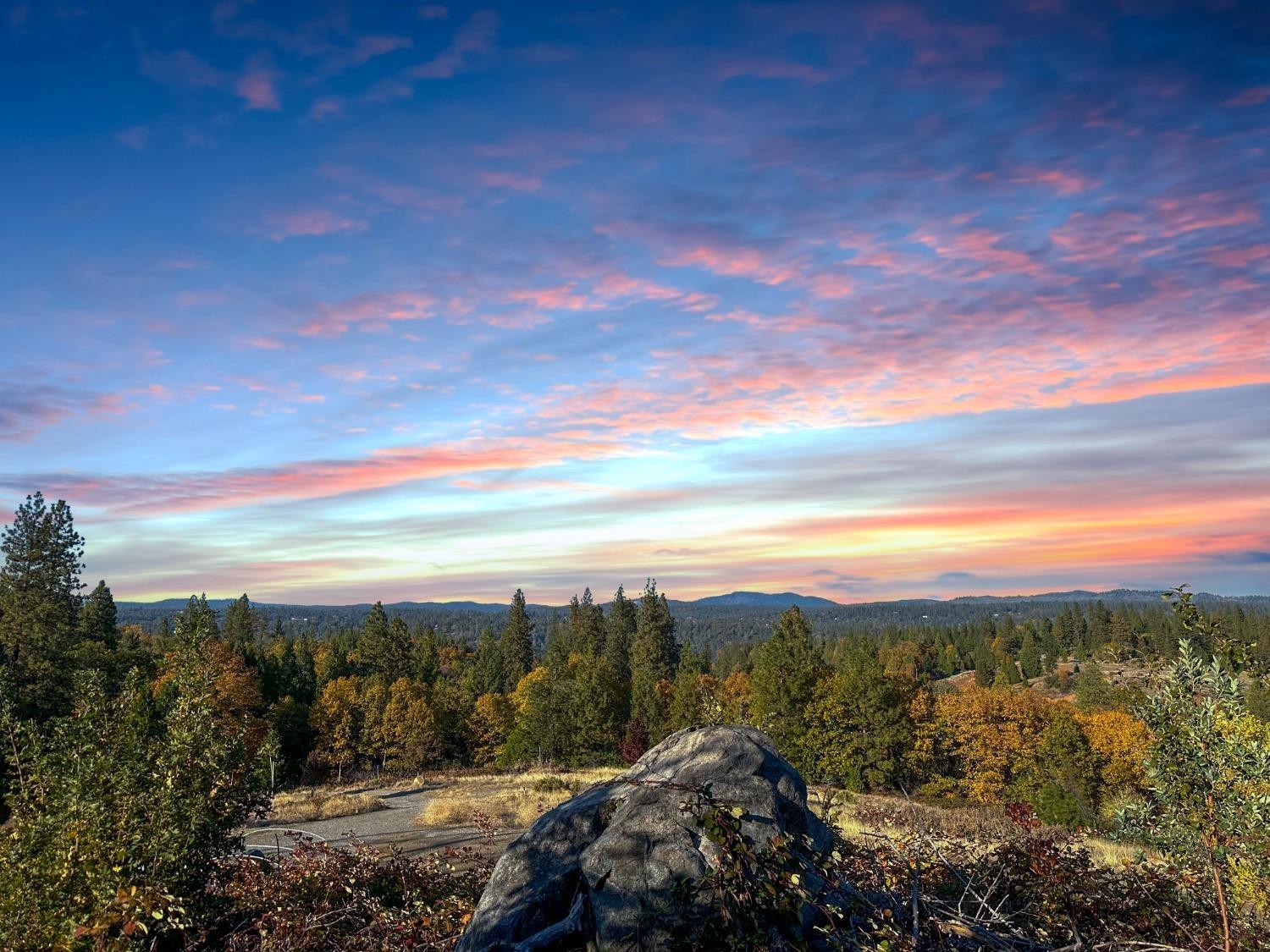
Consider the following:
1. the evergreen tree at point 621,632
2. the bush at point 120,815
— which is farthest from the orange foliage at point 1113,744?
the bush at point 120,815

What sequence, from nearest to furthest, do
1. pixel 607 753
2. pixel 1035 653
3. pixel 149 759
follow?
pixel 149 759 → pixel 607 753 → pixel 1035 653

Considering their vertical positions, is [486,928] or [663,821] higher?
[663,821]

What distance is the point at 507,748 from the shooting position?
61.4 meters

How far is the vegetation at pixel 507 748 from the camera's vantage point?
548cm

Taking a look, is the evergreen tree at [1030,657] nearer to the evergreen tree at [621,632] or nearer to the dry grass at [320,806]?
the evergreen tree at [621,632]

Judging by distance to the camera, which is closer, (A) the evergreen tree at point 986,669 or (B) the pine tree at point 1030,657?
(A) the evergreen tree at point 986,669

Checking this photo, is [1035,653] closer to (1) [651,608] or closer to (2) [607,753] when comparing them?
(1) [651,608]

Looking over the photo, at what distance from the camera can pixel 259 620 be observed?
147625 millimetres

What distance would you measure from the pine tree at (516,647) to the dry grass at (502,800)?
2009 inches

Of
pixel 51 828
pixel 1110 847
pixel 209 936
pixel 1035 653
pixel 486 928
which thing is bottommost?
pixel 1035 653

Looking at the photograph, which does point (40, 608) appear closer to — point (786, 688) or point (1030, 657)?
point (786, 688)

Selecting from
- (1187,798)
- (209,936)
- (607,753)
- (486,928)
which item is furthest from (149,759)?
(607,753)

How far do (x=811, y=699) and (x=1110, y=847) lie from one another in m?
34.7

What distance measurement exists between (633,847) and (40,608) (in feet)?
154
